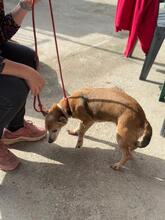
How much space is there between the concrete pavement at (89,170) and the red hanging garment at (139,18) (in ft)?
1.36

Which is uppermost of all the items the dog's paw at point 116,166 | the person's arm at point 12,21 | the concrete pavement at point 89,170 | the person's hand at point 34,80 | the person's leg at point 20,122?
the person's arm at point 12,21

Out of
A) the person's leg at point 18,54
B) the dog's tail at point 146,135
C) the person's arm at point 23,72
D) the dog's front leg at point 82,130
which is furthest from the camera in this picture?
the dog's front leg at point 82,130

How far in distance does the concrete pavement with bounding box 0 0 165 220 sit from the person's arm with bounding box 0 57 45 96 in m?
0.65

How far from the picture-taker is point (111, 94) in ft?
9.21

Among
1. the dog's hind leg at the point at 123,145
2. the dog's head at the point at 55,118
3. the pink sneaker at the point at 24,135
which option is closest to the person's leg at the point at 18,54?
the dog's head at the point at 55,118

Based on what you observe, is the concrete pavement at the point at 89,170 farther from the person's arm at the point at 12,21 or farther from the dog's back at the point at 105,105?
the person's arm at the point at 12,21

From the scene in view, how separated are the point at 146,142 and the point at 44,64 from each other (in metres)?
1.93

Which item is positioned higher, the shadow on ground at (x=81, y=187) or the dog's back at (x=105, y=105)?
the dog's back at (x=105, y=105)

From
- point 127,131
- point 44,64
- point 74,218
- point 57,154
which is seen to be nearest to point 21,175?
point 57,154

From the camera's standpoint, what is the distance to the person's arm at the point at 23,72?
7.52 feet

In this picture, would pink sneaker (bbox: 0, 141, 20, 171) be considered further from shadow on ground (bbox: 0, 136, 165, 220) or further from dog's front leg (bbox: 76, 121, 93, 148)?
dog's front leg (bbox: 76, 121, 93, 148)

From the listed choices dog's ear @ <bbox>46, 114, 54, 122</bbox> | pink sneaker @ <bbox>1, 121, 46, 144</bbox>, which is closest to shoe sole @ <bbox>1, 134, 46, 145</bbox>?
pink sneaker @ <bbox>1, 121, 46, 144</bbox>

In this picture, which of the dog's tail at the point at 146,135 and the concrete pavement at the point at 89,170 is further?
the dog's tail at the point at 146,135

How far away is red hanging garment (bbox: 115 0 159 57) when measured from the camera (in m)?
3.89
